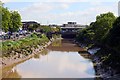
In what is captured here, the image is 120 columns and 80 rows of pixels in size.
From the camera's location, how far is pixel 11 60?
4816 centimetres

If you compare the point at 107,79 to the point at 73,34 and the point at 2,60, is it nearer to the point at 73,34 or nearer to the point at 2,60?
the point at 2,60

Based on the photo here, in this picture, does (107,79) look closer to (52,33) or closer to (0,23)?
(0,23)

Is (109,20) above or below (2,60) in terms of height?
above

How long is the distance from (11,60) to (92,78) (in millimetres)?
16503

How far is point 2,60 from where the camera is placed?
44.9 metres

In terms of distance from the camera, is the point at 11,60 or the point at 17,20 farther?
the point at 17,20

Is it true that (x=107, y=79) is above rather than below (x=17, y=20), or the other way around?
below

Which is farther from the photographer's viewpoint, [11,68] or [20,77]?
[11,68]

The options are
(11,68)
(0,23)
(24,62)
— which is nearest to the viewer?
(11,68)

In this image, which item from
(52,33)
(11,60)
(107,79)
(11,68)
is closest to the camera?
(107,79)

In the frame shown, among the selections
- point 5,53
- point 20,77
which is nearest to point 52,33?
point 5,53

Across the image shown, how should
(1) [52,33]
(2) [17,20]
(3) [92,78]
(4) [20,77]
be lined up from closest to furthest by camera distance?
(3) [92,78] → (4) [20,77] → (2) [17,20] → (1) [52,33]

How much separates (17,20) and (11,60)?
34.3 meters

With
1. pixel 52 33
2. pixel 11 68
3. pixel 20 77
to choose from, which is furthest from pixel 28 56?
pixel 52 33
